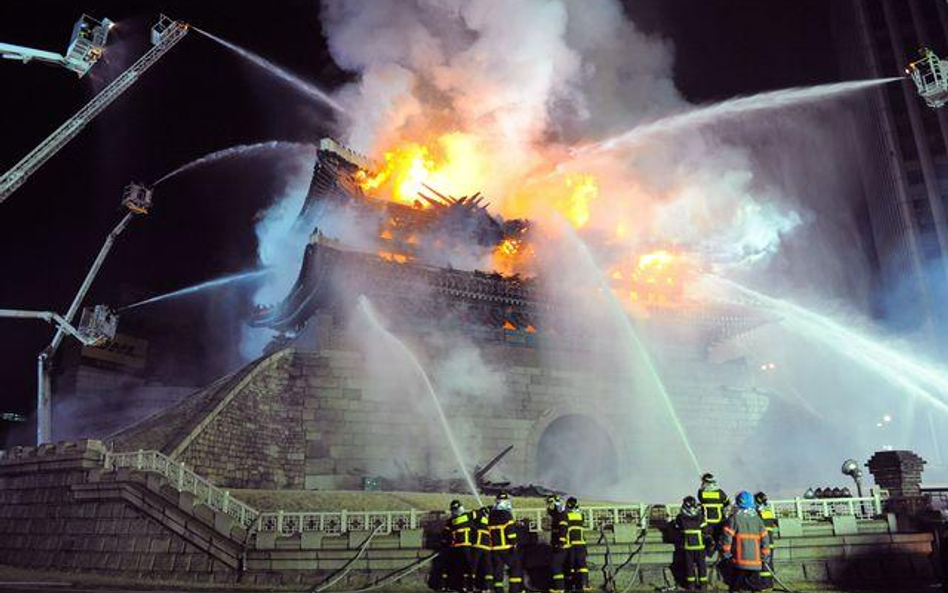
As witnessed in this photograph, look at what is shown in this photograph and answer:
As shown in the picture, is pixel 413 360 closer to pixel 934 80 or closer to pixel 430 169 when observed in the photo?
pixel 430 169

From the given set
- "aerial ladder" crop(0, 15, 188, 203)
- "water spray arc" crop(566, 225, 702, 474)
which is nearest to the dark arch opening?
"water spray arc" crop(566, 225, 702, 474)

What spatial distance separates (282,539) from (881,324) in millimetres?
63578

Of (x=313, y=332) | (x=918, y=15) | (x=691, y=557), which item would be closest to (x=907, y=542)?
(x=691, y=557)

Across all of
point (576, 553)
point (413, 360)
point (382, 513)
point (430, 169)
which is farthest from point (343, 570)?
point (430, 169)

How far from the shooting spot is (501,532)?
9.77 meters

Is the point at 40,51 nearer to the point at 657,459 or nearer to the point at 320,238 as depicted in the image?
the point at 320,238

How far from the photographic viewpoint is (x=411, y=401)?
74.8 feet

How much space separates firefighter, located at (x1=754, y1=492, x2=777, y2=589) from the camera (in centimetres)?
910

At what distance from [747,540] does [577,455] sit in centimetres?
1821

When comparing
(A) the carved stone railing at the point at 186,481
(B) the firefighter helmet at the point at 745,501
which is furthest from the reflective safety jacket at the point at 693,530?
(A) the carved stone railing at the point at 186,481

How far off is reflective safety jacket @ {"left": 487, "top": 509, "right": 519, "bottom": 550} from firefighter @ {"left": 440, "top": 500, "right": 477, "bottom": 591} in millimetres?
294

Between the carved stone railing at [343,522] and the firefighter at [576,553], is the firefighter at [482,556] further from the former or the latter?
the carved stone railing at [343,522]

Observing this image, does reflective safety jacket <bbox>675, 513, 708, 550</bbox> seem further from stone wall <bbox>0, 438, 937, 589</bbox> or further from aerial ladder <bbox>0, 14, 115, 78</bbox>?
aerial ladder <bbox>0, 14, 115, 78</bbox>

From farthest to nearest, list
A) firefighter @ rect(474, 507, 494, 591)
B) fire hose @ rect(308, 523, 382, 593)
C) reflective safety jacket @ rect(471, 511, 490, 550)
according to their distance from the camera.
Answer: fire hose @ rect(308, 523, 382, 593), reflective safety jacket @ rect(471, 511, 490, 550), firefighter @ rect(474, 507, 494, 591)
